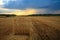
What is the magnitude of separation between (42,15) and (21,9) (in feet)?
0.50

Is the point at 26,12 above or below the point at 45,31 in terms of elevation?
above

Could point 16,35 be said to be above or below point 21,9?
below

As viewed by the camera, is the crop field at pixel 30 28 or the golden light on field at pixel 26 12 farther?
the golden light on field at pixel 26 12

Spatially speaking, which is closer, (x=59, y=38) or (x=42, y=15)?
(x=59, y=38)

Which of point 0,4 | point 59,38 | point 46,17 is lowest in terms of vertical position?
point 59,38

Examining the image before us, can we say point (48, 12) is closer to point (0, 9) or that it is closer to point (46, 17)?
point (46, 17)

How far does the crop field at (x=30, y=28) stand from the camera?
678mm

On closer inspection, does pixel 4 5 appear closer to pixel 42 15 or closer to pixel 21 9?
pixel 21 9

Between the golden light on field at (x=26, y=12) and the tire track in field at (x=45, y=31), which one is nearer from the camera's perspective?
the tire track in field at (x=45, y=31)

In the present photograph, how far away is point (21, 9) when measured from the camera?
2.67 ft

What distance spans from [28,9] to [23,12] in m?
0.04

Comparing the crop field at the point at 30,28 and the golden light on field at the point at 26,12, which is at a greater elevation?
the golden light on field at the point at 26,12

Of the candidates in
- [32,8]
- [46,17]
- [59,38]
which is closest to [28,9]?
[32,8]

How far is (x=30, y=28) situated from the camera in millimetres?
741
